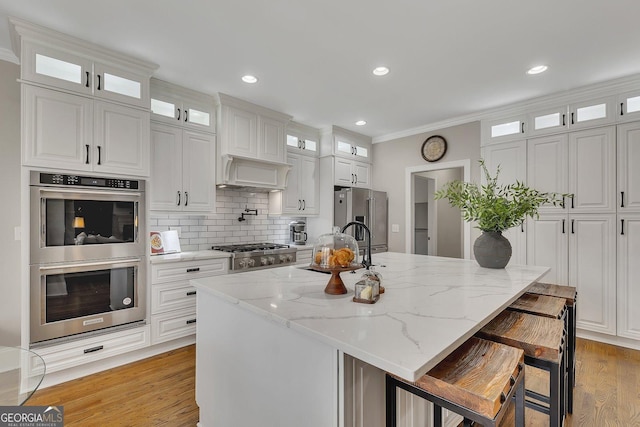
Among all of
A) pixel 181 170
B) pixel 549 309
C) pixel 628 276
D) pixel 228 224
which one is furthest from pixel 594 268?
pixel 181 170

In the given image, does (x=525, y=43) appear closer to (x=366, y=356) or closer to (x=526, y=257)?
(x=526, y=257)

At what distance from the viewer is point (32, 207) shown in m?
2.23

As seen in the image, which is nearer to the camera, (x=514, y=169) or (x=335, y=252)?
(x=335, y=252)

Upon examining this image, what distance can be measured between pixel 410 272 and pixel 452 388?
→ 1185 mm

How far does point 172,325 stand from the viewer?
9.79 ft

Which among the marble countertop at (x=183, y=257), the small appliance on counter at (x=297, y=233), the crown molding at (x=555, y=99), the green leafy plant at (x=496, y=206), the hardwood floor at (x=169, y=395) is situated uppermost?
the crown molding at (x=555, y=99)

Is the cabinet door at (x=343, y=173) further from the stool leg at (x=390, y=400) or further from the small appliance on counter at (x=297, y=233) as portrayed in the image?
the stool leg at (x=390, y=400)

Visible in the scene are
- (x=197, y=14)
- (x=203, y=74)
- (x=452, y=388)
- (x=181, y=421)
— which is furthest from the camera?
(x=203, y=74)

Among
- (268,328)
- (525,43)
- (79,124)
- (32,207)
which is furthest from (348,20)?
(32,207)

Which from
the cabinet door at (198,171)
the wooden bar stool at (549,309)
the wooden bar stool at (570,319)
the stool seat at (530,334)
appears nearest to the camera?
the stool seat at (530,334)

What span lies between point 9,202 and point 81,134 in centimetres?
89

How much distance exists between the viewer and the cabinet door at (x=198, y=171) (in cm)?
332

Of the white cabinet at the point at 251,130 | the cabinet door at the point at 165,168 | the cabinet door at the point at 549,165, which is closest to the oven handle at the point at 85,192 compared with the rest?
the cabinet door at the point at 165,168

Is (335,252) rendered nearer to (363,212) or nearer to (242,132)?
(242,132)
